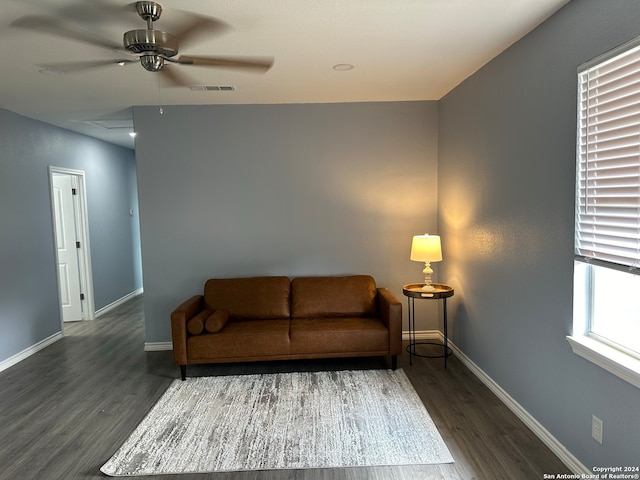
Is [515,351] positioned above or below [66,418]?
above

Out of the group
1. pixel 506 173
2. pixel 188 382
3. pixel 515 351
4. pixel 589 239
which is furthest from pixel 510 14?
pixel 188 382

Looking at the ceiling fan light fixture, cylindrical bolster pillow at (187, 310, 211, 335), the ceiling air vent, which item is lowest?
cylindrical bolster pillow at (187, 310, 211, 335)

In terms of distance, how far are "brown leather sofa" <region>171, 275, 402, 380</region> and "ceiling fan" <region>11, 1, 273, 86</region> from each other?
6.84ft

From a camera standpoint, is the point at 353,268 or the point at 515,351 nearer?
the point at 515,351

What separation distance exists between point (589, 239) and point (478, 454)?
1.38 meters

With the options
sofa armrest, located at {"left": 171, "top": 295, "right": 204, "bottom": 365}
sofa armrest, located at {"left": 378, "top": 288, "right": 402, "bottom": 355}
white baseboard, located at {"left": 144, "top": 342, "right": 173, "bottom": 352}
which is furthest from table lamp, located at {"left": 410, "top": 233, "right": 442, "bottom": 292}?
white baseboard, located at {"left": 144, "top": 342, "right": 173, "bottom": 352}

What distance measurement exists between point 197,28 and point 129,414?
2715mm

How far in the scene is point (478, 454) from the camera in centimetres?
245

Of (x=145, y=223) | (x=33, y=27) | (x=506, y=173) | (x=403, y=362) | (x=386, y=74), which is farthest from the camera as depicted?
(x=145, y=223)

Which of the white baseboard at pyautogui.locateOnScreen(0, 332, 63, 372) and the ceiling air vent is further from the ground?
the ceiling air vent

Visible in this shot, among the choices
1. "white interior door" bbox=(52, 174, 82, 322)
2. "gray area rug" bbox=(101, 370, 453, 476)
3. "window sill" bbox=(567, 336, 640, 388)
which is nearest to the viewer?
"window sill" bbox=(567, 336, 640, 388)

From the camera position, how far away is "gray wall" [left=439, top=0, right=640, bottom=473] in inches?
80.9

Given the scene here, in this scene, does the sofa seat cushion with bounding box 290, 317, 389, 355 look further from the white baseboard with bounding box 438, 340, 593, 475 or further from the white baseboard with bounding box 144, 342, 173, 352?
the white baseboard with bounding box 144, 342, 173, 352

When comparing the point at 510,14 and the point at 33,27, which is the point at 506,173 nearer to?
the point at 510,14
